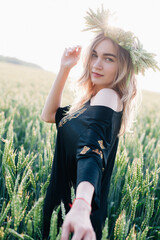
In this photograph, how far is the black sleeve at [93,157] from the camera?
23.7 inches

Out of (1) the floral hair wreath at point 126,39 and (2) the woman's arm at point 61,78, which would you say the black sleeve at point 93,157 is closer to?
(1) the floral hair wreath at point 126,39

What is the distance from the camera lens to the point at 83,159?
0.66m

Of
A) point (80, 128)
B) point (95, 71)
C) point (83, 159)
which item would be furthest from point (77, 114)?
point (83, 159)

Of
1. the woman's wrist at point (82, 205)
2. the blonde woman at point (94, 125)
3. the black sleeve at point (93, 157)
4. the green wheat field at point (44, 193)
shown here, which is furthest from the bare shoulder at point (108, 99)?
the woman's wrist at point (82, 205)

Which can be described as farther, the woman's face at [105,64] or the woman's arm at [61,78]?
the woman's arm at [61,78]

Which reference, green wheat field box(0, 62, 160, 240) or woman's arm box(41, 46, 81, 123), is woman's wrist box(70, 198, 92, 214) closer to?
green wheat field box(0, 62, 160, 240)

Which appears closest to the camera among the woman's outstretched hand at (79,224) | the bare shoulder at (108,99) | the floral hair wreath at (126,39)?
the woman's outstretched hand at (79,224)

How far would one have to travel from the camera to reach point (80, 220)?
0.50 metres

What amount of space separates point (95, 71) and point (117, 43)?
0.49 feet

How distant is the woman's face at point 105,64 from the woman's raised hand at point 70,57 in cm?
27

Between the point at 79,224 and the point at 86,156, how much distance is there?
208 millimetres

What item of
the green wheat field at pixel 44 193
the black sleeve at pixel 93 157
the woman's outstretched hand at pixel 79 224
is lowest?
the green wheat field at pixel 44 193

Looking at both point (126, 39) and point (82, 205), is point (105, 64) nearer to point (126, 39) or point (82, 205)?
point (126, 39)

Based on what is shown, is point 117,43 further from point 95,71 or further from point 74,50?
point 74,50
